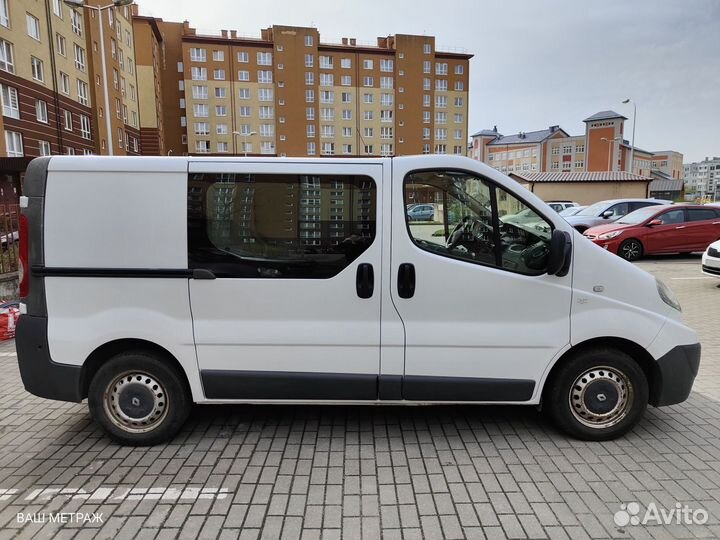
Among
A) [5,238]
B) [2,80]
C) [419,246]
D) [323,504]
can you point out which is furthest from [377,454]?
[2,80]

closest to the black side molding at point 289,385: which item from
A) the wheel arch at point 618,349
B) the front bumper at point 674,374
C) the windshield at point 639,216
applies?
the wheel arch at point 618,349

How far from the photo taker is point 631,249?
14094 millimetres

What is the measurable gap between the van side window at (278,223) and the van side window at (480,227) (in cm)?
37

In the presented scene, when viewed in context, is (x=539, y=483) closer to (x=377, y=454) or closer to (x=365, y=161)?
(x=377, y=454)

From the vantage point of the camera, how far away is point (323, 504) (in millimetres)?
2932

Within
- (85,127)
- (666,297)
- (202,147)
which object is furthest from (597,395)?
(202,147)

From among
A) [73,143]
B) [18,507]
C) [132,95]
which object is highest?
[132,95]

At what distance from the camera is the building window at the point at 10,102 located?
92.3 ft

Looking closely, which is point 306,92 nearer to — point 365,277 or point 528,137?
point 528,137

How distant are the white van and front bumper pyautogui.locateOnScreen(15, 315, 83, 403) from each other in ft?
0.04

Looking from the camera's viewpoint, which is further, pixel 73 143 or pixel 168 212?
pixel 73 143

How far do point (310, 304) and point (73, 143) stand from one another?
1616 inches

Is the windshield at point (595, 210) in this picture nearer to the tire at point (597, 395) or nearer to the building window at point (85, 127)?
the tire at point (597, 395)

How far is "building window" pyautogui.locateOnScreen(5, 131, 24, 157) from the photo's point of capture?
28.4 metres
